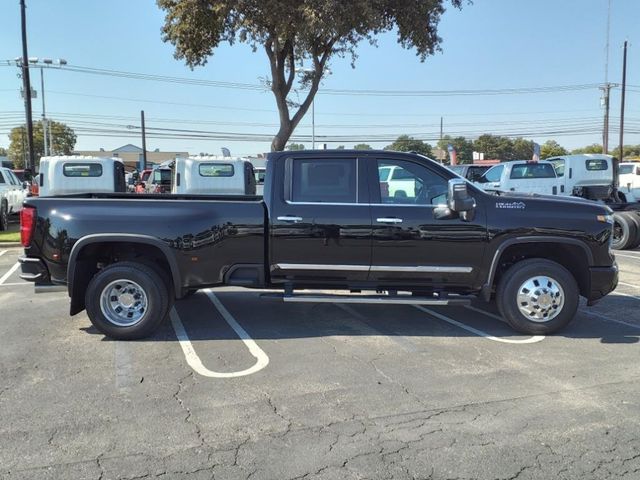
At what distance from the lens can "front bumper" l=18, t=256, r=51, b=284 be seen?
5.83 meters

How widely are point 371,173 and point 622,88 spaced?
133 ft

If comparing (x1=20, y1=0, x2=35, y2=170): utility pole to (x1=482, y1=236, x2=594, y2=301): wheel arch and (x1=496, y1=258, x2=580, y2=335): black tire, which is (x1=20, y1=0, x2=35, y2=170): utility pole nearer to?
(x1=482, y1=236, x2=594, y2=301): wheel arch

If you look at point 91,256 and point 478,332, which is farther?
point 478,332

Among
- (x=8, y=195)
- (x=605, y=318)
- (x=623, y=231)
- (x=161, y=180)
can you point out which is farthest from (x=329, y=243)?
(x=161, y=180)

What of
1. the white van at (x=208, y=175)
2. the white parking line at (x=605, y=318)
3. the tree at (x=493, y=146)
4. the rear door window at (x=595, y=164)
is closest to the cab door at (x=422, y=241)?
the white parking line at (x=605, y=318)

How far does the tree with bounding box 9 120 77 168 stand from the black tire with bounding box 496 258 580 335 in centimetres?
9166

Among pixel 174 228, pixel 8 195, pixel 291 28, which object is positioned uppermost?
pixel 291 28

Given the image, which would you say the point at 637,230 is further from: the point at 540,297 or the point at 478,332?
the point at 478,332

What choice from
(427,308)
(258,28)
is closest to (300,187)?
(427,308)

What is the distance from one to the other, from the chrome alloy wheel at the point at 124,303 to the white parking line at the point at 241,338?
52cm

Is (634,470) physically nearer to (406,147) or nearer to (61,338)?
(61,338)

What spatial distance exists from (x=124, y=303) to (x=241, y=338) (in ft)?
4.17

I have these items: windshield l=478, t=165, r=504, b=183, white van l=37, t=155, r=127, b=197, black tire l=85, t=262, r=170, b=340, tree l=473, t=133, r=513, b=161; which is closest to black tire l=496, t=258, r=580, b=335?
black tire l=85, t=262, r=170, b=340

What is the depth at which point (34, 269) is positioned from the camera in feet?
19.2
